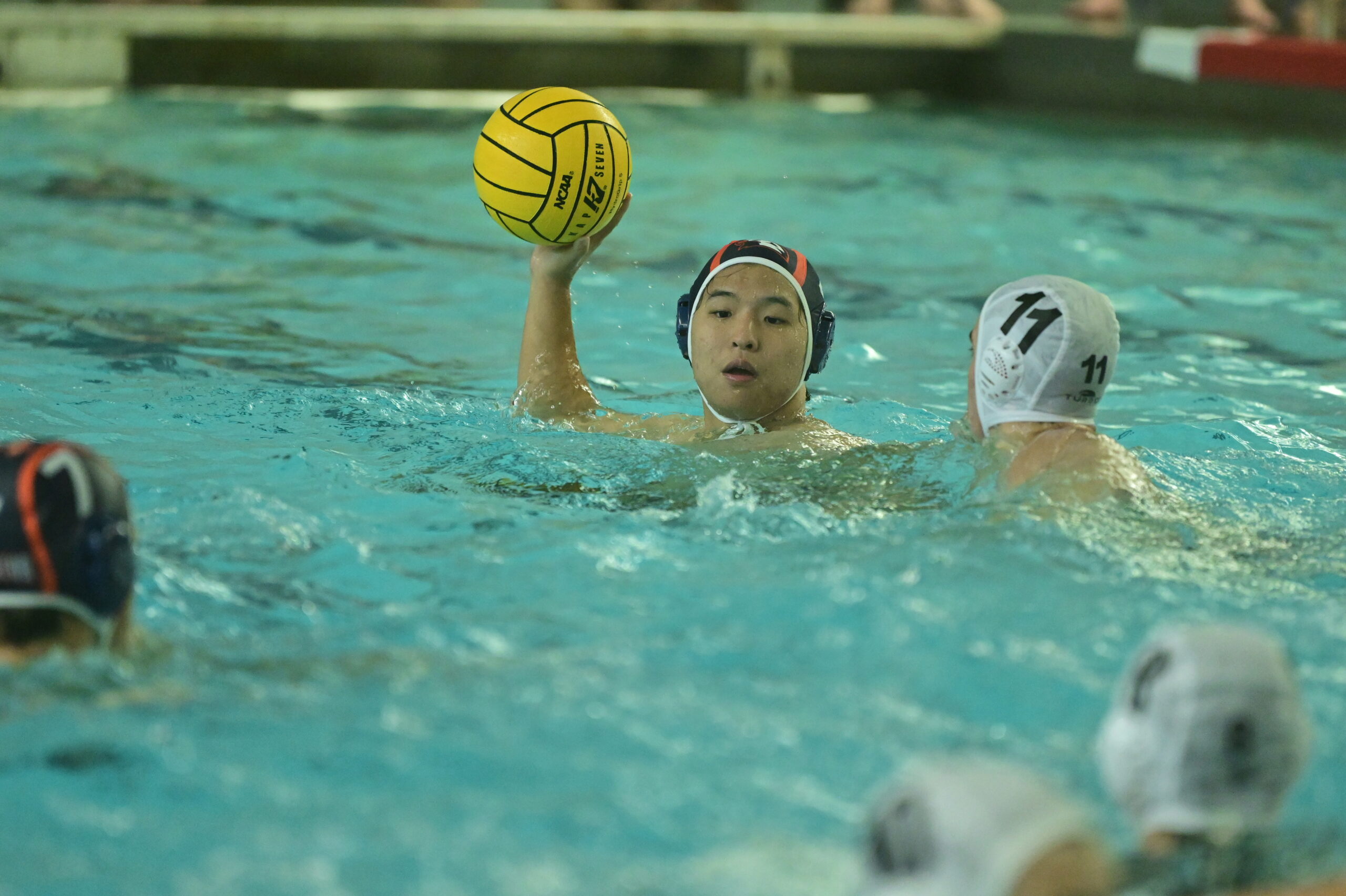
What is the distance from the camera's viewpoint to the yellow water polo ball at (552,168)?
4.09 meters

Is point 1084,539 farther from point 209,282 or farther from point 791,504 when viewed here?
point 209,282

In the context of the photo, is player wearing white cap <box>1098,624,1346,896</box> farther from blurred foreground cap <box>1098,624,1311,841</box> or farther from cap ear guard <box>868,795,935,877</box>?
cap ear guard <box>868,795,935,877</box>

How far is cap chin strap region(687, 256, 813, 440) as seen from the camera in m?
4.19

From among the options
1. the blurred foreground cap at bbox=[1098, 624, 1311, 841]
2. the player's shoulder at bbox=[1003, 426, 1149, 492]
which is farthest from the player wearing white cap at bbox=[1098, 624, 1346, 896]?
the player's shoulder at bbox=[1003, 426, 1149, 492]

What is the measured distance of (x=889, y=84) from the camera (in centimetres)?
1266

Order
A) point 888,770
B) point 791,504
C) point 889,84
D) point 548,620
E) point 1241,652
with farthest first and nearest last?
point 889,84 < point 791,504 < point 548,620 < point 888,770 < point 1241,652

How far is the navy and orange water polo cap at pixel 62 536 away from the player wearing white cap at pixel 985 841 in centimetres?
142

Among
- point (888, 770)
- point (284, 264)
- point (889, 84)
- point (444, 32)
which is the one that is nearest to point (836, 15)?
point (889, 84)

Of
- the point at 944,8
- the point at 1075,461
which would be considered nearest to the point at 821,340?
the point at 1075,461

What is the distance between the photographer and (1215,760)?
6.22 ft

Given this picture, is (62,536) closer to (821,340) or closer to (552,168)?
(552,168)

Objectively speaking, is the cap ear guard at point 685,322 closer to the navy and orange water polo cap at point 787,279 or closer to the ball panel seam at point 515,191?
the navy and orange water polo cap at point 787,279

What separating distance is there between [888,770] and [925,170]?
7836 millimetres

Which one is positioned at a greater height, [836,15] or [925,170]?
[836,15]
